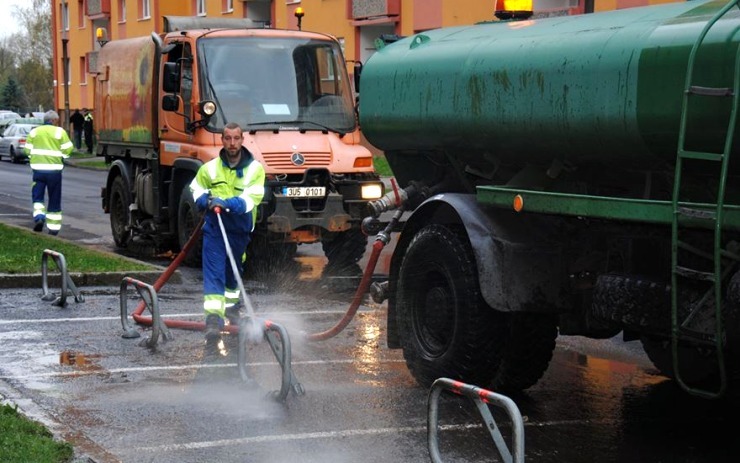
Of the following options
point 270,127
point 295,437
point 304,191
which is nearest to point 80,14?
point 270,127

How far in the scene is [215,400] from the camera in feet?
25.8

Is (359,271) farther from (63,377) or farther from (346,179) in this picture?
(63,377)

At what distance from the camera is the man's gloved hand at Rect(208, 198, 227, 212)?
950cm

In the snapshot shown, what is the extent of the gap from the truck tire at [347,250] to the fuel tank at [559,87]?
5621 mm

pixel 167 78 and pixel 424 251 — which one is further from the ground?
pixel 167 78

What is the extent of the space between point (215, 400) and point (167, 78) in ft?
23.8

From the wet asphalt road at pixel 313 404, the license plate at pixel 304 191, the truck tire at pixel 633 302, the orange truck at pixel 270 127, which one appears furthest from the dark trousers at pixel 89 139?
the truck tire at pixel 633 302

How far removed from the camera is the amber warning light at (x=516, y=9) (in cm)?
858

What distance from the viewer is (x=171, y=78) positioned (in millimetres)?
14453

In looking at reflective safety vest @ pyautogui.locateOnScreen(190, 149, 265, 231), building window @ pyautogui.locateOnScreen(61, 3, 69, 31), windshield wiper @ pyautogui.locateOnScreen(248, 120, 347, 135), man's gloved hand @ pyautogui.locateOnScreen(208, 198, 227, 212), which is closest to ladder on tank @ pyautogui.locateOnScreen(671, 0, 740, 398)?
man's gloved hand @ pyautogui.locateOnScreen(208, 198, 227, 212)

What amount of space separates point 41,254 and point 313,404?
24.2ft

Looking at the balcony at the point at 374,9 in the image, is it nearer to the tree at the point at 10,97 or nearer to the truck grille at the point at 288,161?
the truck grille at the point at 288,161

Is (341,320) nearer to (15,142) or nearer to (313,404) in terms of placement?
(313,404)

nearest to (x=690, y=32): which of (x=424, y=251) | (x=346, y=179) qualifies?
(x=424, y=251)
